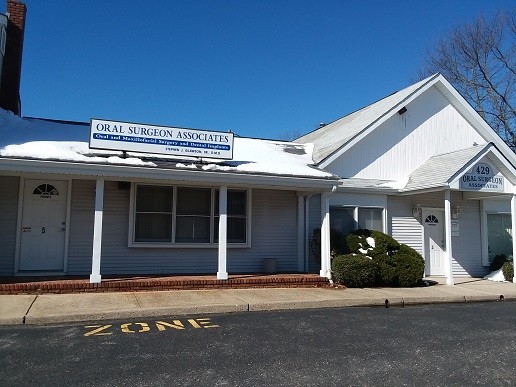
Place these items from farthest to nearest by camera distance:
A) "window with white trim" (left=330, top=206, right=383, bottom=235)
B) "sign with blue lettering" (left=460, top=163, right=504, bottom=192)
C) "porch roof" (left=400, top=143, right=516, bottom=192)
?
"window with white trim" (left=330, top=206, right=383, bottom=235)
"sign with blue lettering" (left=460, top=163, right=504, bottom=192)
"porch roof" (left=400, top=143, right=516, bottom=192)

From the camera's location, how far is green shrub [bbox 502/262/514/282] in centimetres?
1484

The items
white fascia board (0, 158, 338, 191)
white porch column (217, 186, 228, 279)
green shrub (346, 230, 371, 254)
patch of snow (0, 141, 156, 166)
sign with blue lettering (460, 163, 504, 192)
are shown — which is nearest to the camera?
white fascia board (0, 158, 338, 191)

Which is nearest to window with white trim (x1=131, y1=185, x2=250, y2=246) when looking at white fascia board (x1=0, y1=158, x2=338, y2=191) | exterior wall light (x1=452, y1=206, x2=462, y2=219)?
white fascia board (x1=0, y1=158, x2=338, y2=191)

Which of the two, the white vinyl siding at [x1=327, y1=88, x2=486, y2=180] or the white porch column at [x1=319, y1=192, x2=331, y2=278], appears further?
the white vinyl siding at [x1=327, y1=88, x2=486, y2=180]

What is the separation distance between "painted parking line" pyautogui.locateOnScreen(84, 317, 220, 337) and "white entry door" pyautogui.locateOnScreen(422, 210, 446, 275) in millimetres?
9850

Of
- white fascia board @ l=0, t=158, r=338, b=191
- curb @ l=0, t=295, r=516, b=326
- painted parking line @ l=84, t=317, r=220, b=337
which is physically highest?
white fascia board @ l=0, t=158, r=338, b=191

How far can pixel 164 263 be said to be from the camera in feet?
41.8

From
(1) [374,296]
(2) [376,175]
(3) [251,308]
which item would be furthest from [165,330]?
(2) [376,175]

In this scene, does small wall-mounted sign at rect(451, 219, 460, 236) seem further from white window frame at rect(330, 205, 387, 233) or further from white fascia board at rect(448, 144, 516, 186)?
white window frame at rect(330, 205, 387, 233)

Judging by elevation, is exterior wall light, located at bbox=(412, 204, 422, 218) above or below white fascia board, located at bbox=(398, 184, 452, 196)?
below

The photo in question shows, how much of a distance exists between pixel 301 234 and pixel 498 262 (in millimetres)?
7145

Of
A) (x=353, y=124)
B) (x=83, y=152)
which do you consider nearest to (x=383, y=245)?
(x=353, y=124)

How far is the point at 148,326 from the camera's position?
766 centimetres

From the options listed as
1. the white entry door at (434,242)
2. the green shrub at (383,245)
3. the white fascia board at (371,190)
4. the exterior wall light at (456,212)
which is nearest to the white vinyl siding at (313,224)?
the white fascia board at (371,190)
